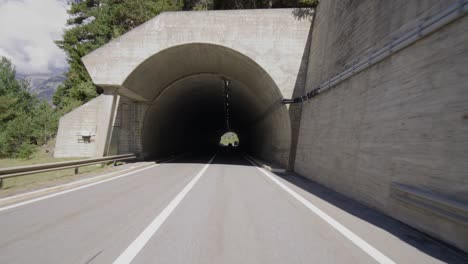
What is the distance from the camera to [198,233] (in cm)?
353

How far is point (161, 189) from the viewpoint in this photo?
659cm

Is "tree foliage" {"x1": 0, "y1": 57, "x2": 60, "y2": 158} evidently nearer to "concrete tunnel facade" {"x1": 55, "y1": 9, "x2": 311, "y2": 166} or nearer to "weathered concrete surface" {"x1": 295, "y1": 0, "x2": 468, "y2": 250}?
"concrete tunnel facade" {"x1": 55, "y1": 9, "x2": 311, "y2": 166}

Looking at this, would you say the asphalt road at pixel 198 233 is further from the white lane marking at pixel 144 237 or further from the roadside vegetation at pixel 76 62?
the roadside vegetation at pixel 76 62

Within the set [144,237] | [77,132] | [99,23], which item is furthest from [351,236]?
[99,23]

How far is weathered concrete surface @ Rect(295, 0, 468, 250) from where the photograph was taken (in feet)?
11.5

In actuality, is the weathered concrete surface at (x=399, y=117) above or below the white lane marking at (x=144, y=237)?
above

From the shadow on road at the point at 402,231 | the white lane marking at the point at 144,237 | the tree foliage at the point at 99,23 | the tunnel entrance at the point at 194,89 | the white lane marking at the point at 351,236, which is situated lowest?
the white lane marking at the point at 144,237

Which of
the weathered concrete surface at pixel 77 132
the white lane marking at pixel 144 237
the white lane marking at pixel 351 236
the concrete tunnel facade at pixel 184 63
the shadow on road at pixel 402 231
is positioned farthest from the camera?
the weathered concrete surface at pixel 77 132

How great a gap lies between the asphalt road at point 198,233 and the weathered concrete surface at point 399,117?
0.91m

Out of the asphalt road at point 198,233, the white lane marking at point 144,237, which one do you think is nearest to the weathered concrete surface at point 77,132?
the asphalt road at point 198,233

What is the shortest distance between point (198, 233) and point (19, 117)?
40.6 metres

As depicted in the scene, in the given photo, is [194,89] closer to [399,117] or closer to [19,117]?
[399,117]

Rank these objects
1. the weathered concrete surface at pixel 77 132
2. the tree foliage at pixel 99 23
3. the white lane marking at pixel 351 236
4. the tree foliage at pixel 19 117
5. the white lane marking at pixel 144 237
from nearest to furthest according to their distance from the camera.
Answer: the white lane marking at pixel 144 237 < the white lane marking at pixel 351 236 < the weathered concrete surface at pixel 77 132 < the tree foliage at pixel 99 23 < the tree foliage at pixel 19 117

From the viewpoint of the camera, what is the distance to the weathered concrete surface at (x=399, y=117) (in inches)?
138
